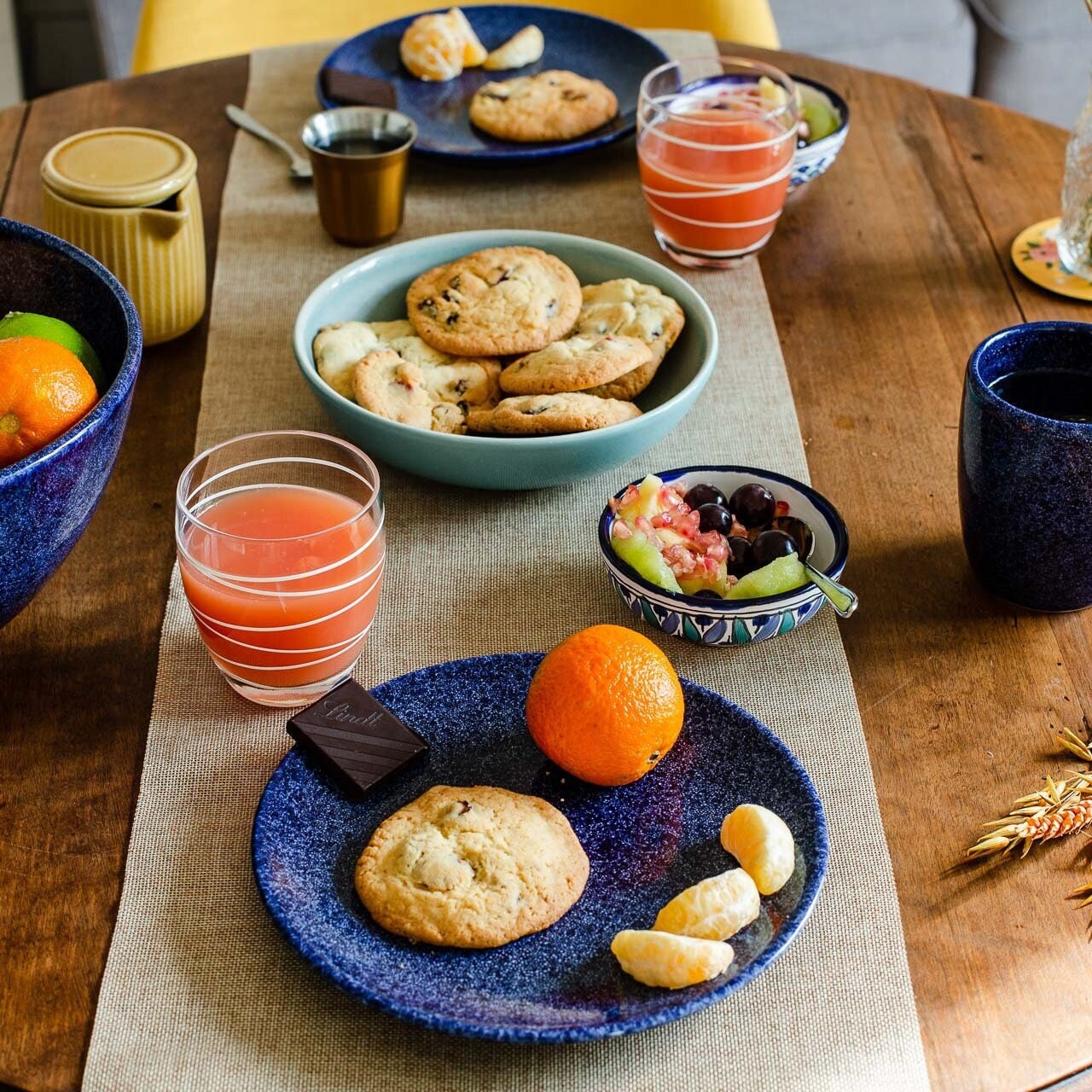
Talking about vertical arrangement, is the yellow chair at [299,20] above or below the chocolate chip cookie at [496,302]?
Answer: below

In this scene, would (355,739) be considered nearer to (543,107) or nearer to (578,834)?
(578,834)

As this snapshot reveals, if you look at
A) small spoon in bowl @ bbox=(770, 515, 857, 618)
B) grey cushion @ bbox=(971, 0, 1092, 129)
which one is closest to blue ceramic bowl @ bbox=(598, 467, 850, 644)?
small spoon in bowl @ bbox=(770, 515, 857, 618)

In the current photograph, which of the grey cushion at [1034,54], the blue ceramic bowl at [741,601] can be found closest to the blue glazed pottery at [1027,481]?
the blue ceramic bowl at [741,601]

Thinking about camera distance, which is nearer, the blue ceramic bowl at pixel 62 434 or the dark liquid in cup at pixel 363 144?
the blue ceramic bowl at pixel 62 434

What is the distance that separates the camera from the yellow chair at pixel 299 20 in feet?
6.91

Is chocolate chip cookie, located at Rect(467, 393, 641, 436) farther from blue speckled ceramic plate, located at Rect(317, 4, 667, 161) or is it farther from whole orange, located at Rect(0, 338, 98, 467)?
blue speckled ceramic plate, located at Rect(317, 4, 667, 161)

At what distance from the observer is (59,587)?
1058 millimetres

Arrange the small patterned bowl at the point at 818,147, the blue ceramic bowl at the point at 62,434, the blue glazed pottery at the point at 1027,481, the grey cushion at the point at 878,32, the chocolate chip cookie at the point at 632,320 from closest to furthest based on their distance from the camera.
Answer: the blue ceramic bowl at the point at 62,434, the blue glazed pottery at the point at 1027,481, the chocolate chip cookie at the point at 632,320, the small patterned bowl at the point at 818,147, the grey cushion at the point at 878,32

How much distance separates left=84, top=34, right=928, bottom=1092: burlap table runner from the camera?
72 centimetres

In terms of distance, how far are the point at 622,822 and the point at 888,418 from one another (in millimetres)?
598

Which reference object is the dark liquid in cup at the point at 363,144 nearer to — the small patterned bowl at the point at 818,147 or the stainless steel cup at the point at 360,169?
the stainless steel cup at the point at 360,169

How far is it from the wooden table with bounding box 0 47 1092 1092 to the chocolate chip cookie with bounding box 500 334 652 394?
0.72 ft

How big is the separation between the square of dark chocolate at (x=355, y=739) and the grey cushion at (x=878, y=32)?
2.44 m

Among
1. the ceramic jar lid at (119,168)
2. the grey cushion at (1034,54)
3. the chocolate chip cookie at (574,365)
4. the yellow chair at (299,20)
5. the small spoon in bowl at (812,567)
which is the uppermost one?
Answer: the ceramic jar lid at (119,168)
